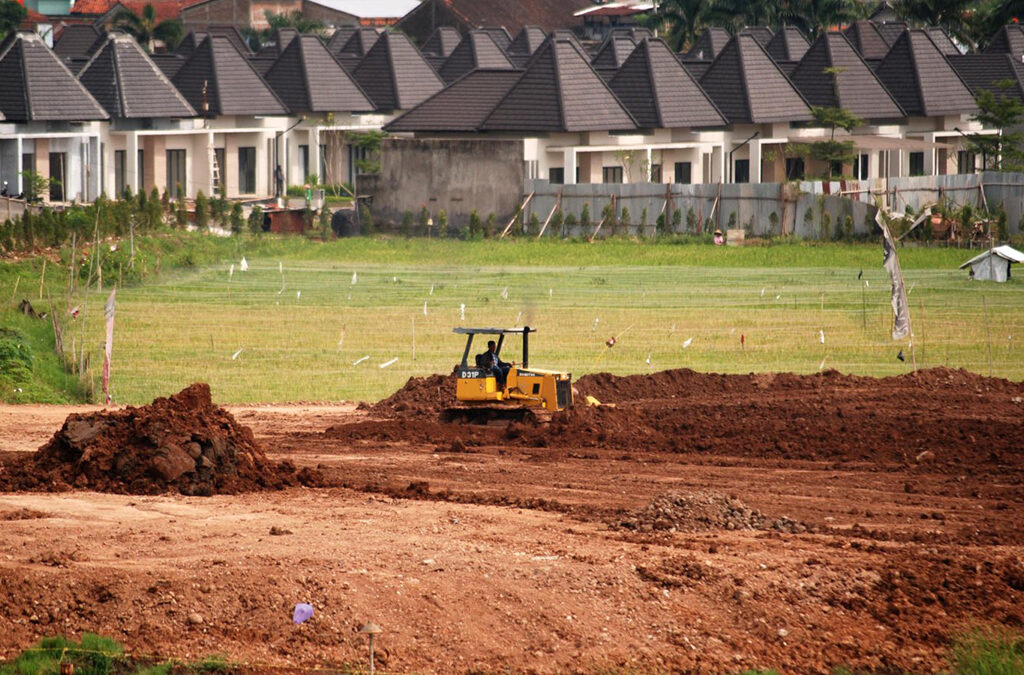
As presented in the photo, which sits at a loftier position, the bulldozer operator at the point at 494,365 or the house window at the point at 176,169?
the house window at the point at 176,169

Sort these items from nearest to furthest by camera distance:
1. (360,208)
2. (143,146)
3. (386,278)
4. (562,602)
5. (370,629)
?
1. (370,629)
2. (562,602)
3. (386,278)
4. (360,208)
5. (143,146)

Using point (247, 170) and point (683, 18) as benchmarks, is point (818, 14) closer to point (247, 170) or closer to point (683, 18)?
point (683, 18)

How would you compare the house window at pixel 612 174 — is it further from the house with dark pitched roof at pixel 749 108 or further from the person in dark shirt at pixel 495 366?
the person in dark shirt at pixel 495 366

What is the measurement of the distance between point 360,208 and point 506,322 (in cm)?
2193

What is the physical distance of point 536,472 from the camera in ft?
63.6

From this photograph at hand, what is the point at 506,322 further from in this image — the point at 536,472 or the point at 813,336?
the point at 536,472

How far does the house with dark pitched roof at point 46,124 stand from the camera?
50.5 metres

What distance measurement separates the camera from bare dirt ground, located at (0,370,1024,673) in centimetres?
1309

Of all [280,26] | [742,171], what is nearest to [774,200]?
[742,171]

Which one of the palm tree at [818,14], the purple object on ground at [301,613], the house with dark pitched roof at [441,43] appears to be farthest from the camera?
the house with dark pitched roof at [441,43]

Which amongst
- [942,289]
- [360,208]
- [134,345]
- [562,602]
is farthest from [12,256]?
[562,602]

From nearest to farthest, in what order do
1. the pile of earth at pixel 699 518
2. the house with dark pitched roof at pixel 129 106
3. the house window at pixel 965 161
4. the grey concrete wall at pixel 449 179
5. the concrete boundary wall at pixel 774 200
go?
the pile of earth at pixel 699 518
the concrete boundary wall at pixel 774 200
the grey concrete wall at pixel 449 179
the house with dark pitched roof at pixel 129 106
the house window at pixel 965 161

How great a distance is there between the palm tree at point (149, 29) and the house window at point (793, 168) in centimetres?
4734

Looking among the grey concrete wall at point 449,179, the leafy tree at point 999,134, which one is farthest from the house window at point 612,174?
the leafy tree at point 999,134
